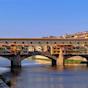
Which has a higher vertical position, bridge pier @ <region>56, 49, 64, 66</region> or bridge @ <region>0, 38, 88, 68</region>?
bridge @ <region>0, 38, 88, 68</region>

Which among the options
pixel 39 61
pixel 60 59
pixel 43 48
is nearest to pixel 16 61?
pixel 60 59

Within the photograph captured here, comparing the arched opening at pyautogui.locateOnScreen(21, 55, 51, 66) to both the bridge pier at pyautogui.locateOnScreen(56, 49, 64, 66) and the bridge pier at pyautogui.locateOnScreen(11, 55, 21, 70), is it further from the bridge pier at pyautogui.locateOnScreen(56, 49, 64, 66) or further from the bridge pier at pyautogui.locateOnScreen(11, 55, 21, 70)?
the bridge pier at pyautogui.locateOnScreen(11, 55, 21, 70)

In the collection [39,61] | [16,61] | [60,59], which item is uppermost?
[60,59]

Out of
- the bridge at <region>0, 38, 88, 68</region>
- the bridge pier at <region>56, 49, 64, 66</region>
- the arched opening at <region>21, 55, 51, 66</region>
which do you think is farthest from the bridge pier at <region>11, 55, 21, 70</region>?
the arched opening at <region>21, 55, 51, 66</region>

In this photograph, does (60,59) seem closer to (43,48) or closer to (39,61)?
(43,48)

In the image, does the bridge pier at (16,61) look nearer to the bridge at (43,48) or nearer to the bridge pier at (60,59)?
the bridge at (43,48)

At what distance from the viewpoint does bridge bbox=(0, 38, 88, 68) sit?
57.7m

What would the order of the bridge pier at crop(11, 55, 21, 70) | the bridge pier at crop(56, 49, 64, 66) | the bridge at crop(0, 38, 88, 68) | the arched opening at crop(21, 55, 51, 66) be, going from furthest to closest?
the arched opening at crop(21, 55, 51, 66), the bridge pier at crop(56, 49, 64, 66), the bridge at crop(0, 38, 88, 68), the bridge pier at crop(11, 55, 21, 70)

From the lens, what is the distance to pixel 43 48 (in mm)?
61531

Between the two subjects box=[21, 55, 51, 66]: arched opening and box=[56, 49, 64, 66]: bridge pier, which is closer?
box=[56, 49, 64, 66]: bridge pier

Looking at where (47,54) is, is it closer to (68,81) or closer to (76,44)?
(76,44)

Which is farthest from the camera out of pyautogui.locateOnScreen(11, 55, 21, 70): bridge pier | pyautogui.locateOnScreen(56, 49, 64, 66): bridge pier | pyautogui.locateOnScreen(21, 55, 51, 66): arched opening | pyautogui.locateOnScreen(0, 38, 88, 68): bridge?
pyautogui.locateOnScreen(21, 55, 51, 66): arched opening

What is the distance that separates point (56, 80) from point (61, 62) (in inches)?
841

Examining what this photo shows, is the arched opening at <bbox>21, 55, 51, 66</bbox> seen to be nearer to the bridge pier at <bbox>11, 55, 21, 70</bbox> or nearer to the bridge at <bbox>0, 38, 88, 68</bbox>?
the bridge at <bbox>0, 38, 88, 68</bbox>
